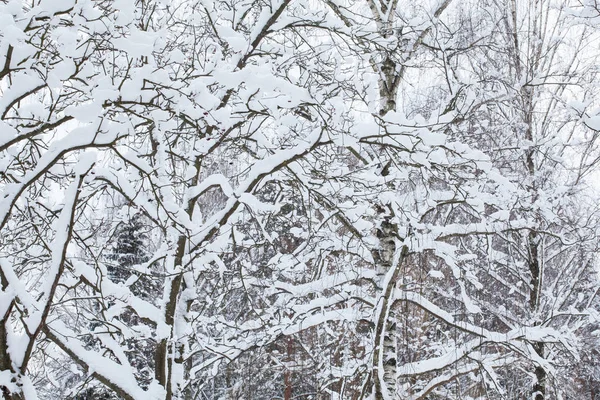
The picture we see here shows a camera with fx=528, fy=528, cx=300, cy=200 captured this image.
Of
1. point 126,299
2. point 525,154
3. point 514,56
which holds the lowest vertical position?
point 126,299

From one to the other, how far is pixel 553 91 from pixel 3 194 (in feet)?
20.7

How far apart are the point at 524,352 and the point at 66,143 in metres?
4.52

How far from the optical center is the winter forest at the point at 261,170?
2.92 metres

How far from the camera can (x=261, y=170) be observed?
3.73m

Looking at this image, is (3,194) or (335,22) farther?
(335,22)

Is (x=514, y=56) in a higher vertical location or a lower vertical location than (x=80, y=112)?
higher

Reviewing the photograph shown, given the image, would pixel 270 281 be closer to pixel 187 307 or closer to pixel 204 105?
pixel 187 307

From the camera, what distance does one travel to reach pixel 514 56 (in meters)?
7.06

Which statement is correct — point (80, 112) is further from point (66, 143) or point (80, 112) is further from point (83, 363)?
point (83, 363)

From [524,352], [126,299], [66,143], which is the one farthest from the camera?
[524,352]

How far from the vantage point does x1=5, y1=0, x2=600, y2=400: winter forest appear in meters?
2.92

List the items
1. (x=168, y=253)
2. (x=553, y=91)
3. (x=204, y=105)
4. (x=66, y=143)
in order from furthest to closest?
1. (x=553, y=91)
2. (x=168, y=253)
3. (x=204, y=105)
4. (x=66, y=143)

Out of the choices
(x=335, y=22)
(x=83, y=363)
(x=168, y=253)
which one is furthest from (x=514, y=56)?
(x=83, y=363)

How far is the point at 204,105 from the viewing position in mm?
3098
